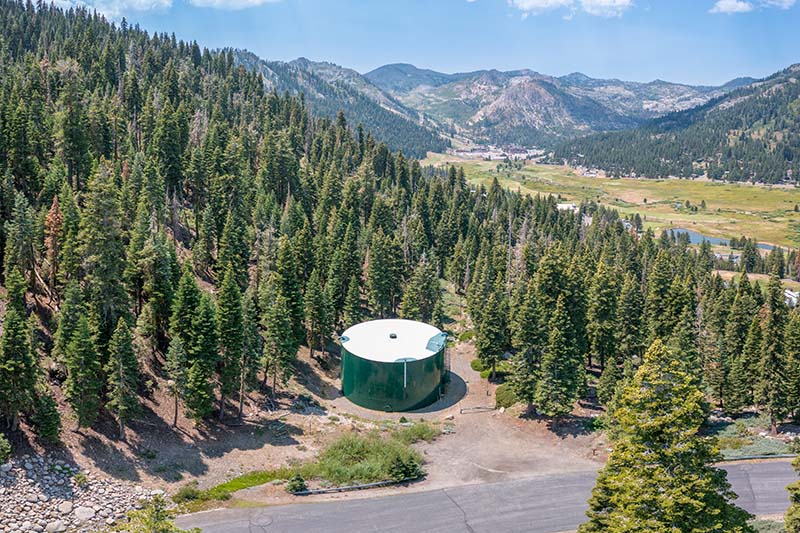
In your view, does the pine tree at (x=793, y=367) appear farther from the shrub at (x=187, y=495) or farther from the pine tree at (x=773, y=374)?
the shrub at (x=187, y=495)

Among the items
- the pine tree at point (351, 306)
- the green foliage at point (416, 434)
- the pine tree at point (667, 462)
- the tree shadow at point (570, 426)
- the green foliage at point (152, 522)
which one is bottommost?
the green foliage at point (416, 434)

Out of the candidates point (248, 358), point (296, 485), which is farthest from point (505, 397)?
point (296, 485)

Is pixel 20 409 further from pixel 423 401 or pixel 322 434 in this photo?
pixel 423 401

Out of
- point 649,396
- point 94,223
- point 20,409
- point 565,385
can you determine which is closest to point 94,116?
point 94,223

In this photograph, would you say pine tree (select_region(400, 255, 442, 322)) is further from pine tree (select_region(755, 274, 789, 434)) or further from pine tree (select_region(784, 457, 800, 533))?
pine tree (select_region(784, 457, 800, 533))

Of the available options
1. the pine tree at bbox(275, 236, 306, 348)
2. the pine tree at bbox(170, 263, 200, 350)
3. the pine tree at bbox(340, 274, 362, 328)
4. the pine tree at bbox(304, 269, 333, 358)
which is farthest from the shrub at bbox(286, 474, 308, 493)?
the pine tree at bbox(340, 274, 362, 328)

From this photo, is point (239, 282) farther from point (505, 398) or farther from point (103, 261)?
point (505, 398)

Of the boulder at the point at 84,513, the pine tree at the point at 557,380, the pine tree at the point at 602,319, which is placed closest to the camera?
the boulder at the point at 84,513

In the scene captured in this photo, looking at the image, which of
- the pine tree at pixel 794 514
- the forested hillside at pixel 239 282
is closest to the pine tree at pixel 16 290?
the forested hillside at pixel 239 282
